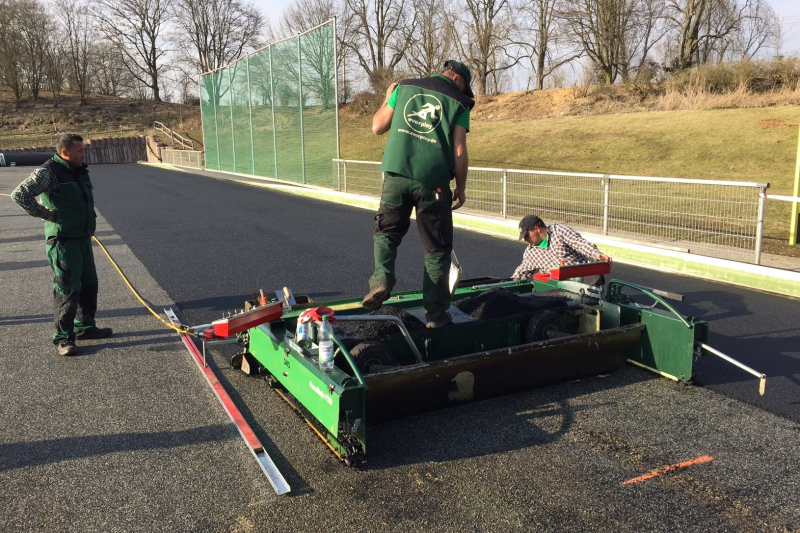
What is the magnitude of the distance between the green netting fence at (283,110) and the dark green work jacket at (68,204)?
14352 millimetres

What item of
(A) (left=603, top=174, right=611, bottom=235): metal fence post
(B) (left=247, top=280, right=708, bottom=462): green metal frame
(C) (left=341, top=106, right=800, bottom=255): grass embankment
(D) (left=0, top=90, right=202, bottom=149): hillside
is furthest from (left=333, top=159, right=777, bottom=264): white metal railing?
(D) (left=0, top=90, right=202, bottom=149): hillside

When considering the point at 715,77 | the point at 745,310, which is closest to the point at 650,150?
the point at 715,77

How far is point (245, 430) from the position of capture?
3.97 metres

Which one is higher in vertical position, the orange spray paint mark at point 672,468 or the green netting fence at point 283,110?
the green netting fence at point 283,110

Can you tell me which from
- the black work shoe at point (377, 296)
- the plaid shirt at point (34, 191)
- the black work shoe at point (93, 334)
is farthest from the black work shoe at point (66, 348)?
the black work shoe at point (377, 296)

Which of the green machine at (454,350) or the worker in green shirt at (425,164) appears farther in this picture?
the worker in green shirt at (425,164)

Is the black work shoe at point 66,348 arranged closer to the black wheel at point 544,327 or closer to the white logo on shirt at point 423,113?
the white logo on shirt at point 423,113

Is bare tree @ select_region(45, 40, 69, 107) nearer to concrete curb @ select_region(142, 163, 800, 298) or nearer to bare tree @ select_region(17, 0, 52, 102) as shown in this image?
bare tree @ select_region(17, 0, 52, 102)

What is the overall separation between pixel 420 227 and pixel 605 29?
117ft

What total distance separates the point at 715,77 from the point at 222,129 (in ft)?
75.5

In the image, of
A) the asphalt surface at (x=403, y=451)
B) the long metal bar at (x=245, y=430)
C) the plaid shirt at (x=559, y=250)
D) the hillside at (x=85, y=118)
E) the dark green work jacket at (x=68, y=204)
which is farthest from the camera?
the hillside at (x=85, y=118)

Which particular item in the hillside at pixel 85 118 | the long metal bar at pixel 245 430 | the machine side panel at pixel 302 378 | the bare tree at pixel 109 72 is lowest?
the long metal bar at pixel 245 430

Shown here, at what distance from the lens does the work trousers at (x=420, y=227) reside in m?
4.27

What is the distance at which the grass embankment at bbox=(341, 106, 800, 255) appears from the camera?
A: 1914 centimetres
